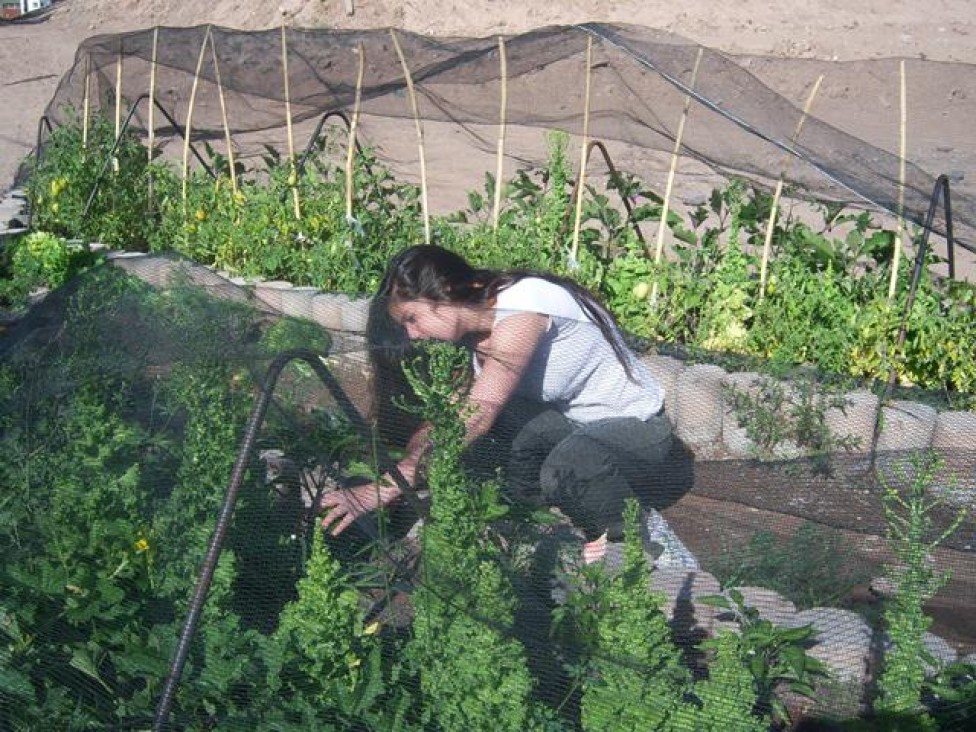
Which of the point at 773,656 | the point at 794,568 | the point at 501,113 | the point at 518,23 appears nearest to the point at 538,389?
the point at 794,568

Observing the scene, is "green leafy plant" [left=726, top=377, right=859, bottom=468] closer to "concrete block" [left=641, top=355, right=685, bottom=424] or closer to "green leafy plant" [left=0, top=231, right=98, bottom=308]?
"concrete block" [left=641, top=355, right=685, bottom=424]

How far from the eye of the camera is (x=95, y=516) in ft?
8.96

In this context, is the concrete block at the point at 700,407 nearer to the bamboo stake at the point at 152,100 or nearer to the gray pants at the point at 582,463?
the gray pants at the point at 582,463

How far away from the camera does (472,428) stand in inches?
105

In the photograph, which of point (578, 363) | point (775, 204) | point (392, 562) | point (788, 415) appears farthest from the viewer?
point (775, 204)

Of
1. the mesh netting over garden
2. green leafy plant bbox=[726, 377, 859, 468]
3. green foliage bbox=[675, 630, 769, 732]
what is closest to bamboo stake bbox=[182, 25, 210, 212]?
the mesh netting over garden

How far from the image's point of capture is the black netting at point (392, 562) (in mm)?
2408

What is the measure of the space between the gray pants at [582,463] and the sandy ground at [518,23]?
30.1 feet

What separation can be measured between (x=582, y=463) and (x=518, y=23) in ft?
49.9

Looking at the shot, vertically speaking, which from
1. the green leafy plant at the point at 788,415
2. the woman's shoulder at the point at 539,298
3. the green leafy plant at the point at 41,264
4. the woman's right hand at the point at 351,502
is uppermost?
the woman's shoulder at the point at 539,298

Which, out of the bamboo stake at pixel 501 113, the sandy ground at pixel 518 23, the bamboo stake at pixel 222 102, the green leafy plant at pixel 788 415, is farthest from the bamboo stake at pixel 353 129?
the sandy ground at pixel 518 23

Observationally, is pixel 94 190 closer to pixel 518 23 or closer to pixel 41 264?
pixel 41 264

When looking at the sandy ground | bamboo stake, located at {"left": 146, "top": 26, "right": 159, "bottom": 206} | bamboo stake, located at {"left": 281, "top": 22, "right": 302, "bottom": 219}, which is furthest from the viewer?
the sandy ground

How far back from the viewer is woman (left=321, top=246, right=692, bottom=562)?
2.73m
